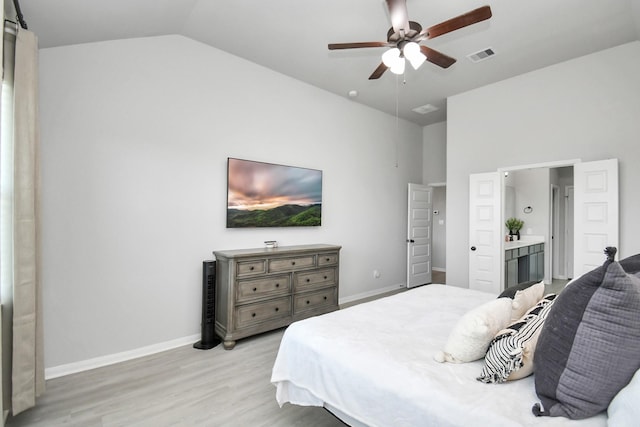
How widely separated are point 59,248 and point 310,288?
252 cm

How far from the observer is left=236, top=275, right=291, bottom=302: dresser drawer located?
10.4 feet

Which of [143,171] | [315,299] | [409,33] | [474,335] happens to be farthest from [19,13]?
[315,299]

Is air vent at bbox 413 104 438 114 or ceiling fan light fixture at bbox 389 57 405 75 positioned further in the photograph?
air vent at bbox 413 104 438 114

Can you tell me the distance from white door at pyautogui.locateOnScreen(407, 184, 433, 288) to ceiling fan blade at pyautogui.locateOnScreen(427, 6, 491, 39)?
12.5 feet

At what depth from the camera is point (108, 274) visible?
2.83 m

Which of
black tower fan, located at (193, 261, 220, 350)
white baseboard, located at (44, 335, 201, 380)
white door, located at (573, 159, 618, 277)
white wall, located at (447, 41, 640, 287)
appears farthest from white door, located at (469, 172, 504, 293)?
white baseboard, located at (44, 335, 201, 380)

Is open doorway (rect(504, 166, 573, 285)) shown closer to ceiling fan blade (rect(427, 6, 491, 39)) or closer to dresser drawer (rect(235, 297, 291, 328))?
ceiling fan blade (rect(427, 6, 491, 39))

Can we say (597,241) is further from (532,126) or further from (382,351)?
(382,351)

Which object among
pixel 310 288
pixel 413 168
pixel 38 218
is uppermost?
pixel 413 168

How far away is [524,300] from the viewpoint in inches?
68.2

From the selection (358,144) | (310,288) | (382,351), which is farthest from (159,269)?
(358,144)

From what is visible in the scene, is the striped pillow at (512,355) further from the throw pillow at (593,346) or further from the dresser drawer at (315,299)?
the dresser drawer at (315,299)

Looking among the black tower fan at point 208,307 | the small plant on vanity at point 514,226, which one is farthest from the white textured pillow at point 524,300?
the small plant on vanity at point 514,226

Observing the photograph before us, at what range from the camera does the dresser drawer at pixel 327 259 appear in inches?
153
